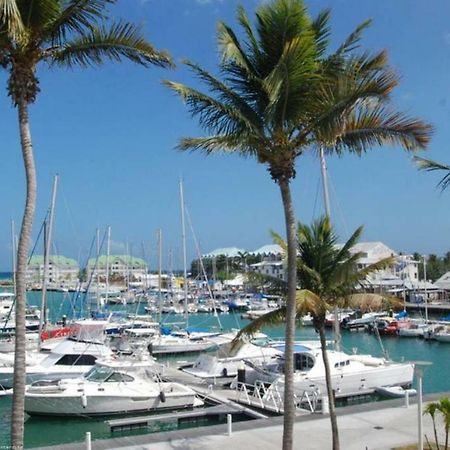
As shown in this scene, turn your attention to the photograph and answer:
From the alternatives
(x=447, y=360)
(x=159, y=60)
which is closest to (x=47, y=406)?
(x=159, y=60)

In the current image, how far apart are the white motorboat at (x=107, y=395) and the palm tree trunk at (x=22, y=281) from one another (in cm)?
1640

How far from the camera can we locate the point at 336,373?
92.4ft

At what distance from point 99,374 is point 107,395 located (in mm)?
1637

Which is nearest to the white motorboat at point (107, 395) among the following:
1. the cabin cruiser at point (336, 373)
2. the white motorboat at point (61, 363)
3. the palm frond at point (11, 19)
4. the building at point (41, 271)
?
the cabin cruiser at point (336, 373)

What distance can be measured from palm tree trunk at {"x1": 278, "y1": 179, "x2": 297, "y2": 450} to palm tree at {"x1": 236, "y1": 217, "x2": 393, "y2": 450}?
2.36 metres

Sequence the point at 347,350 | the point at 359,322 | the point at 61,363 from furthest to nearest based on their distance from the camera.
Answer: the point at 359,322
the point at 347,350
the point at 61,363

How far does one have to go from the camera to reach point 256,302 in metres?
106

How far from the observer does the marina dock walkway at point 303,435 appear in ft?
53.9

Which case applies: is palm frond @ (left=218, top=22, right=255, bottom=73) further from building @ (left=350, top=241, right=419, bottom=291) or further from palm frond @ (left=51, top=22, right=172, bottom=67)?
building @ (left=350, top=241, right=419, bottom=291)

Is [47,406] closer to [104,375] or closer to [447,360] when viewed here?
[104,375]

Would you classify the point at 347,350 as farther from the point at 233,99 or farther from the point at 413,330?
the point at 233,99

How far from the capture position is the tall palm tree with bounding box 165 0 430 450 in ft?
37.6

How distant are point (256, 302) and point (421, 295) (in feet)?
91.9

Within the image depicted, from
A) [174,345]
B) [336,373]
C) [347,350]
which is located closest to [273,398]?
[336,373]
